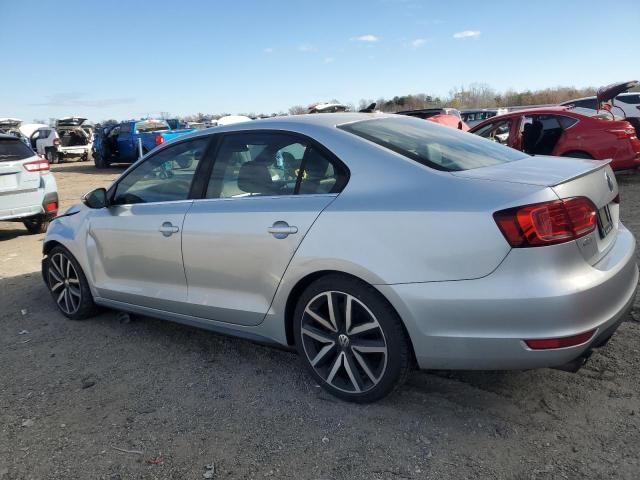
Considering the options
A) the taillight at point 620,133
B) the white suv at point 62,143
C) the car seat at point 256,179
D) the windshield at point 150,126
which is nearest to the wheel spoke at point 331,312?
the car seat at point 256,179

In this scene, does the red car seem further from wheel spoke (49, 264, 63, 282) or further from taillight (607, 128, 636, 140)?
wheel spoke (49, 264, 63, 282)

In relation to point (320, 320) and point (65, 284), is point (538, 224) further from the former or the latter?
point (65, 284)

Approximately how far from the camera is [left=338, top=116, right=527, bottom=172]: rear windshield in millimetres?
2880

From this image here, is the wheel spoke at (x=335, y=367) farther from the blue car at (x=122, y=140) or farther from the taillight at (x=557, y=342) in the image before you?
the blue car at (x=122, y=140)

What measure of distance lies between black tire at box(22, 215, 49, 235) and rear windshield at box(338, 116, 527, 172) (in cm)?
689

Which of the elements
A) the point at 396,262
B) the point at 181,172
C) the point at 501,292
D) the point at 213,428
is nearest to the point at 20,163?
the point at 181,172

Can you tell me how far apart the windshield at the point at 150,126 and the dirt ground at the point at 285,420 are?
17.2 meters

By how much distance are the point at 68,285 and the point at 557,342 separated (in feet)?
12.8

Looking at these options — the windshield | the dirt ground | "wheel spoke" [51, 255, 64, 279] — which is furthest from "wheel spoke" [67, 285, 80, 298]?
the windshield

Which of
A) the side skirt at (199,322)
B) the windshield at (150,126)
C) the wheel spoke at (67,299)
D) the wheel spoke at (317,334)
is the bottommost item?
the wheel spoke at (67,299)

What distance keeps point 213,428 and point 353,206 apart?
4.53ft

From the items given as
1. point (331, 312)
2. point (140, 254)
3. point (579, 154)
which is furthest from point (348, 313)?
point (579, 154)

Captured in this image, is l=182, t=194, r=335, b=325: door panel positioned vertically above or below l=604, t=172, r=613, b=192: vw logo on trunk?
below

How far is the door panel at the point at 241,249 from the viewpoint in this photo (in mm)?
2953
